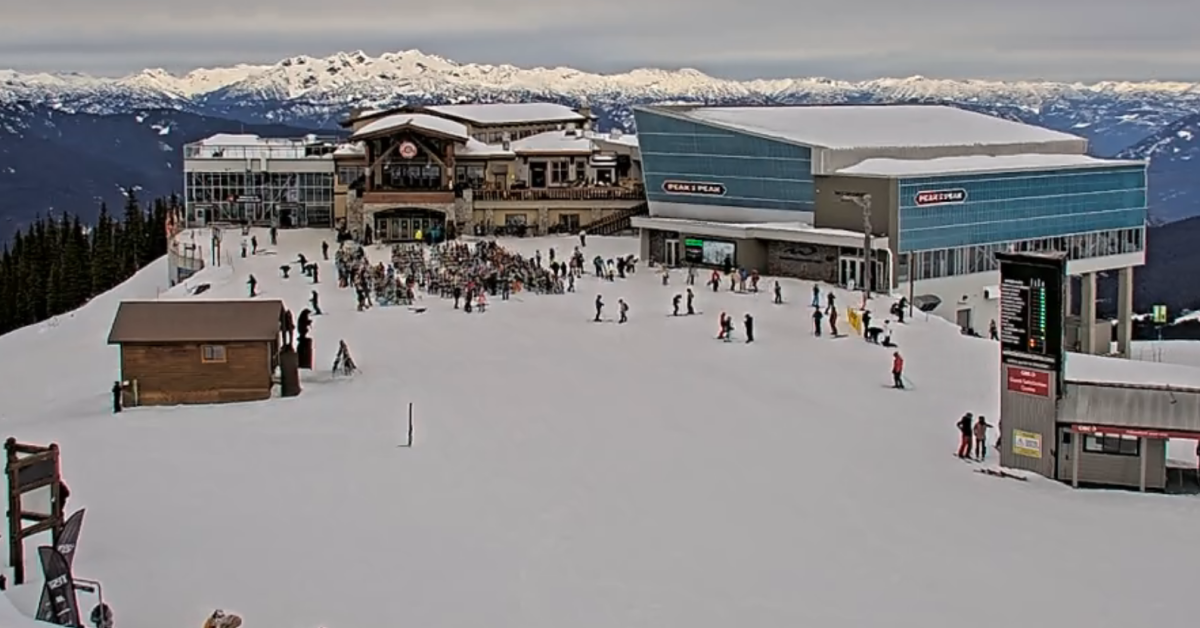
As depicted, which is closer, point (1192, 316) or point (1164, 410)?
point (1164, 410)

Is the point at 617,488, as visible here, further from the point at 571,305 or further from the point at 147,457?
the point at 571,305

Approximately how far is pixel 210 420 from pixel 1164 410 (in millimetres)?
16337

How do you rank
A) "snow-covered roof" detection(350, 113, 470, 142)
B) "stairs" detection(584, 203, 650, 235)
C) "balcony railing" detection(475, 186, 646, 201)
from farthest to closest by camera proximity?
"balcony railing" detection(475, 186, 646, 201) < "snow-covered roof" detection(350, 113, 470, 142) < "stairs" detection(584, 203, 650, 235)

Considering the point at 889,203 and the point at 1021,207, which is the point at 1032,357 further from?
the point at 1021,207

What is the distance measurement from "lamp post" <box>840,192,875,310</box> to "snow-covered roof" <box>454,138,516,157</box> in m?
20.9

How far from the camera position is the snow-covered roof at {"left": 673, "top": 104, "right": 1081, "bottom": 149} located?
→ 196ft

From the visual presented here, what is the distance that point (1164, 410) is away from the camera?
23594 millimetres

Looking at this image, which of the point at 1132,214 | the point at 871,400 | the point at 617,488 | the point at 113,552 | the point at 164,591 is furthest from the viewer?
the point at 1132,214

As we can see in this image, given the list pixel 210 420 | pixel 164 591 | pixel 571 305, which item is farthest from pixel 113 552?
pixel 571 305

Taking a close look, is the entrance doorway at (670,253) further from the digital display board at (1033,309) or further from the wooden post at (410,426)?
the digital display board at (1033,309)

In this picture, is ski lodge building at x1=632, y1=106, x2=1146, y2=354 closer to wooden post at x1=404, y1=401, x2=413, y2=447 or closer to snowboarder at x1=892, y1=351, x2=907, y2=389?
snowboarder at x1=892, y1=351, x2=907, y2=389

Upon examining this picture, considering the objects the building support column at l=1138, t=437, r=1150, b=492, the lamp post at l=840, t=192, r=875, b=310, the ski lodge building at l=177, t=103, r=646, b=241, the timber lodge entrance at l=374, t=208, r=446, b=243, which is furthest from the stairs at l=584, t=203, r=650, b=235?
the building support column at l=1138, t=437, r=1150, b=492

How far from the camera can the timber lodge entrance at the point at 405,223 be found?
67.4 metres

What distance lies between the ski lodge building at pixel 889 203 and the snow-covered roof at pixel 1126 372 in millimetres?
10435
